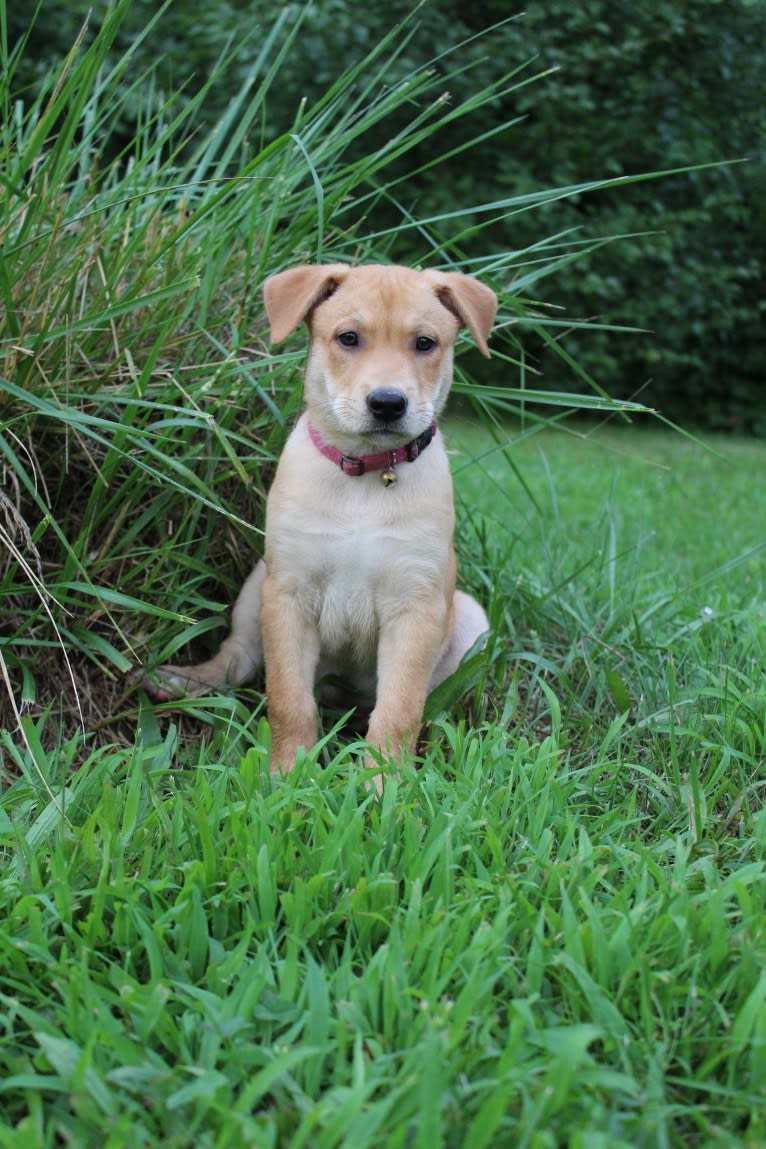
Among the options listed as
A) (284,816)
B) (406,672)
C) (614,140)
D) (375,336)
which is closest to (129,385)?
(375,336)

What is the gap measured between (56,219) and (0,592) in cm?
96

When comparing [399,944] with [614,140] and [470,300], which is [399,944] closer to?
[470,300]

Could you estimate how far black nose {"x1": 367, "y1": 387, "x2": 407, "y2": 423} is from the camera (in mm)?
2641

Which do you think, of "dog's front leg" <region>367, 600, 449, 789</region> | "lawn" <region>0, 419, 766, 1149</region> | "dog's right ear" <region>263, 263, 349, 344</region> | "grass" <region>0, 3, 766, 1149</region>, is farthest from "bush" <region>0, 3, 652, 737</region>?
"dog's front leg" <region>367, 600, 449, 789</region>

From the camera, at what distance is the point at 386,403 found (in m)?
2.64

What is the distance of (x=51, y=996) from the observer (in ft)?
5.81

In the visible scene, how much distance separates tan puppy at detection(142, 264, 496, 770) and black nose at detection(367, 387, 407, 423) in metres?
0.01

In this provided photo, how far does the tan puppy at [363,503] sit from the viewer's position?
2768 mm

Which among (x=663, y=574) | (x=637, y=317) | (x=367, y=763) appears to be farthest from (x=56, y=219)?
(x=637, y=317)

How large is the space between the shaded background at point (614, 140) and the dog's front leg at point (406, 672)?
28.7ft

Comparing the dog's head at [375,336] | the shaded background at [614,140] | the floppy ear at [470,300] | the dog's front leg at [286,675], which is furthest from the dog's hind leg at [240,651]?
the shaded background at [614,140]

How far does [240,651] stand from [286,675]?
389mm

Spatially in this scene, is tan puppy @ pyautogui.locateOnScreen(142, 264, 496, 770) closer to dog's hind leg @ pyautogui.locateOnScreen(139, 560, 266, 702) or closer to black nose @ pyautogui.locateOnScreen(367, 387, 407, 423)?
black nose @ pyautogui.locateOnScreen(367, 387, 407, 423)

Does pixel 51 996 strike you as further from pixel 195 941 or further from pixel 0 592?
pixel 0 592
